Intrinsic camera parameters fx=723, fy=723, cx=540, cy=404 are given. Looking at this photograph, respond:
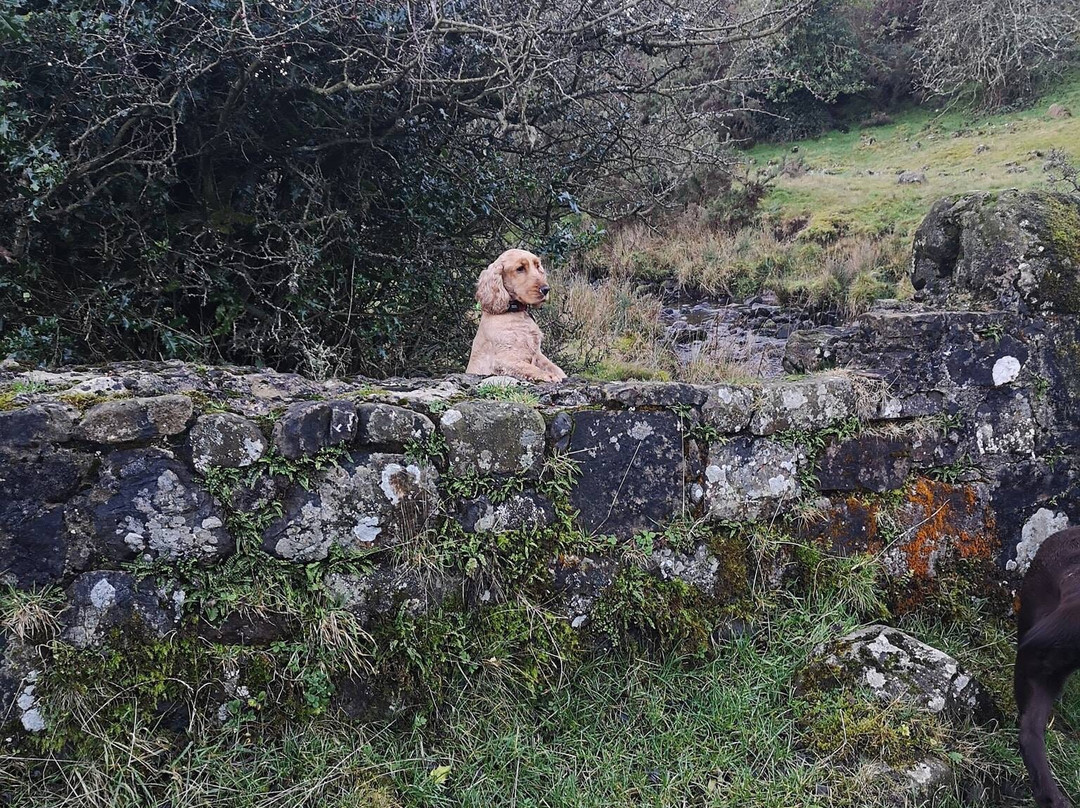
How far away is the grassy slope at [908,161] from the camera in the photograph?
47.8 feet

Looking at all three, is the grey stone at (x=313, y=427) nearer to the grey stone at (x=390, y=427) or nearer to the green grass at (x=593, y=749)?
the grey stone at (x=390, y=427)

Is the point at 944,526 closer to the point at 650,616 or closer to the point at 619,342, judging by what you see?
the point at 650,616

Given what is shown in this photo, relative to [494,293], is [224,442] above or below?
below

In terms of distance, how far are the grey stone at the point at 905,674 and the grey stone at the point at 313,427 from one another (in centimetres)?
228

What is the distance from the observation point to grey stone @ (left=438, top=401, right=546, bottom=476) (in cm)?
311

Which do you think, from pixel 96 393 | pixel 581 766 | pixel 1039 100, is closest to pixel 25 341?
pixel 96 393

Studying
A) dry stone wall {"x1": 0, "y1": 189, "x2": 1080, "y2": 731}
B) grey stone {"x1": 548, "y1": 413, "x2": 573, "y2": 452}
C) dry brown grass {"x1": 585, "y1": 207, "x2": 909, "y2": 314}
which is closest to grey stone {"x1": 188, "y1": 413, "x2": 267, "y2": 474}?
dry stone wall {"x1": 0, "y1": 189, "x2": 1080, "y2": 731}

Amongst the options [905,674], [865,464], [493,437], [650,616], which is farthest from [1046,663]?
[493,437]

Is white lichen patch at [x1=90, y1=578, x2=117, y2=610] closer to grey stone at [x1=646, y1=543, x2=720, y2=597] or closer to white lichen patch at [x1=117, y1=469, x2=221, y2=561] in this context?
white lichen patch at [x1=117, y1=469, x2=221, y2=561]

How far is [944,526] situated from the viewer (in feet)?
12.4

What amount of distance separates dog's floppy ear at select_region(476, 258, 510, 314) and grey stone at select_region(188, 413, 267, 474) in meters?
1.65

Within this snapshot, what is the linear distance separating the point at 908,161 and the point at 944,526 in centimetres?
1741

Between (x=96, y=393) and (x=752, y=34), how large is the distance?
185 inches

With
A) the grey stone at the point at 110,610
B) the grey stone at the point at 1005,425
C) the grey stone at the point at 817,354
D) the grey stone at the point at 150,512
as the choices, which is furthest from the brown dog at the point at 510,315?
the grey stone at the point at 1005,425
